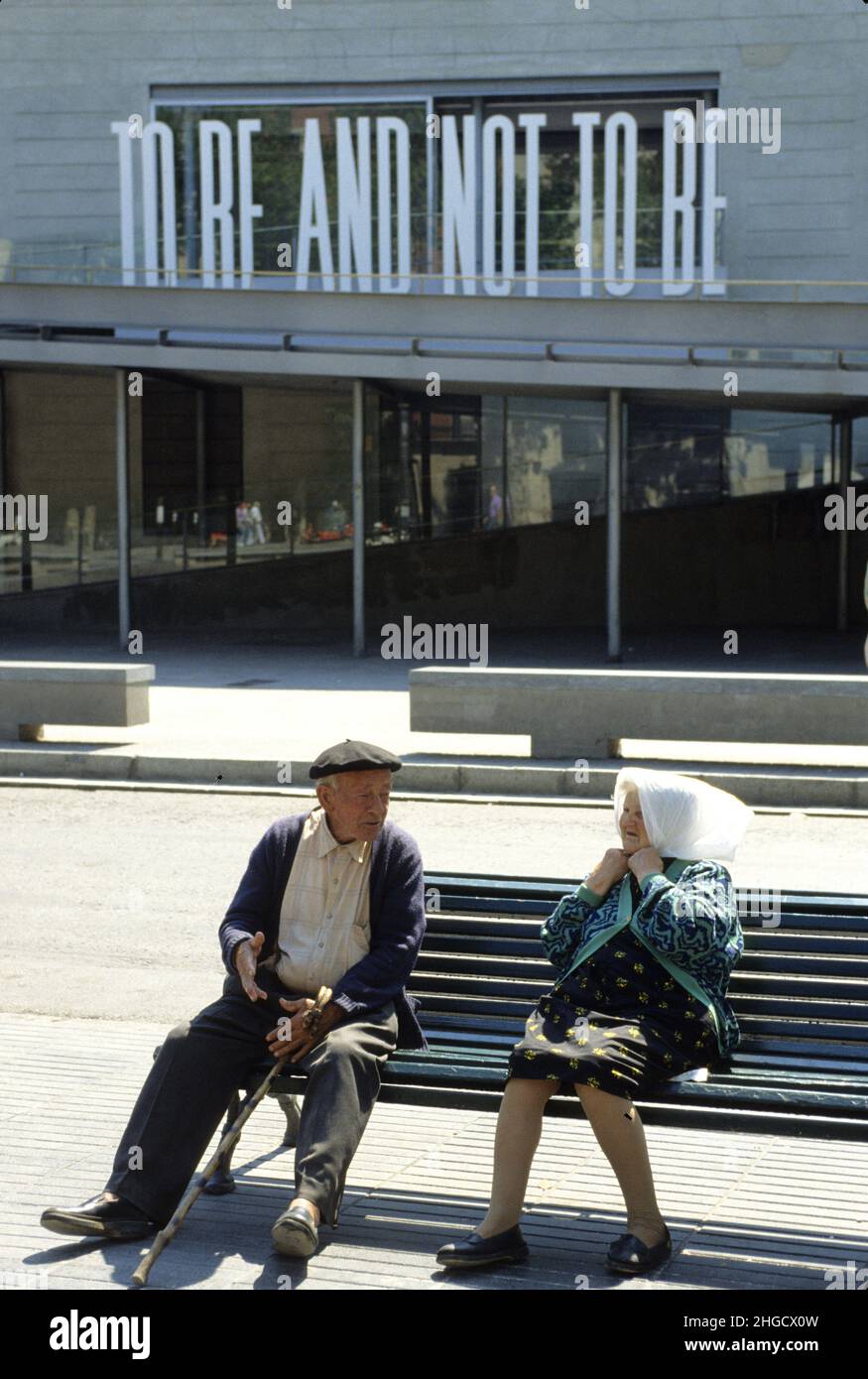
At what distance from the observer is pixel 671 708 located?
13.5 meters

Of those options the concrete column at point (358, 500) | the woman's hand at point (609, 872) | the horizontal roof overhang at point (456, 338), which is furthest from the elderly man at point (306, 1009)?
the concrete column at point (358, 500)

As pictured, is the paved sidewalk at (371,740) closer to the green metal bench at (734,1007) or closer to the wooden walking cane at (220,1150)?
the green metal bench at (734,1007)

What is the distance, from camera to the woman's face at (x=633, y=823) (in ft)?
16.1

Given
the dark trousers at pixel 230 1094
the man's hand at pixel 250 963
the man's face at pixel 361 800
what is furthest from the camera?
the man's face at pixel 361 800

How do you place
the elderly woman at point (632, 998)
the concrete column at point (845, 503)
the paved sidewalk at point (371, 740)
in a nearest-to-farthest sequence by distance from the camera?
1. the elderly woman at point (632, 998)
2. the paved sidewalk at point (371, 740)
3. the concrete column at point (845, 503)

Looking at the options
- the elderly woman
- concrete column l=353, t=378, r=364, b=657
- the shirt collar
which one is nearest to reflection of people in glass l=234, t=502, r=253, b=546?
concrete column l=353, t=378, r=364, b=657

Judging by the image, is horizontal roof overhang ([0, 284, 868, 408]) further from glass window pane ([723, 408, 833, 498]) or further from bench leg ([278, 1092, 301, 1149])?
bench leg ([278, 1092, 301, 1149])

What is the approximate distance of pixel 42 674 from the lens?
48.1 ft

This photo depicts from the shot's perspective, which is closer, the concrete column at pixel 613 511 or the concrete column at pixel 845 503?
the concrete column at pixel 613 511

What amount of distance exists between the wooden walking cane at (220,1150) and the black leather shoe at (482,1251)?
0.67 metres

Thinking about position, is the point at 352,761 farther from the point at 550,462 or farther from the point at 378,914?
the point at 550,462

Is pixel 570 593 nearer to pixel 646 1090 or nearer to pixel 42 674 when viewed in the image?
pixel 42 674
